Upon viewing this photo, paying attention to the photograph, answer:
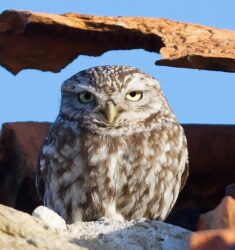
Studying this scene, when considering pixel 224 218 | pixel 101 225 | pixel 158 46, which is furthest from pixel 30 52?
pixel 224 218

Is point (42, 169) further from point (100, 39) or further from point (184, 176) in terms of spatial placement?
point (100, 39)

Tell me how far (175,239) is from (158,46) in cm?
189

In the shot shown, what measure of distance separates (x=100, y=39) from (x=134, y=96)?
1.19 meters

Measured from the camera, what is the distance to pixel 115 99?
5906 millimetres

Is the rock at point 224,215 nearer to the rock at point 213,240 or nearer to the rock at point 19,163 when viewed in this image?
the rock at point 213,240

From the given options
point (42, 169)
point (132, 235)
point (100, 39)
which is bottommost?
point (42, 169)

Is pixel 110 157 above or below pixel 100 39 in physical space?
below

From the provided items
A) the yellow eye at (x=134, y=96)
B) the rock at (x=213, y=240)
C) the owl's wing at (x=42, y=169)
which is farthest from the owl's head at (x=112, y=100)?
the rock at (x=213, y=240)

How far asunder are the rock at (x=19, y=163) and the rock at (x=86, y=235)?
1.98 metres

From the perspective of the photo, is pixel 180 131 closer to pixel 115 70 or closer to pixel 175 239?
pixel 115 70

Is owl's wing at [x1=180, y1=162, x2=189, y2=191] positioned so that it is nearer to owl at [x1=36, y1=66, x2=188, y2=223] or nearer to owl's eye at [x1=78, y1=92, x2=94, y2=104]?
owl at [x1=36, y1=66, x2=188, y2=223]

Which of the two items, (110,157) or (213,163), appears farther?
(110,157)

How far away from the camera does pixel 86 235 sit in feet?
10.7

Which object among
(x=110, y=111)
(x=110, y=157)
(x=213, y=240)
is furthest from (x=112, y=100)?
(x=213, y=240)
